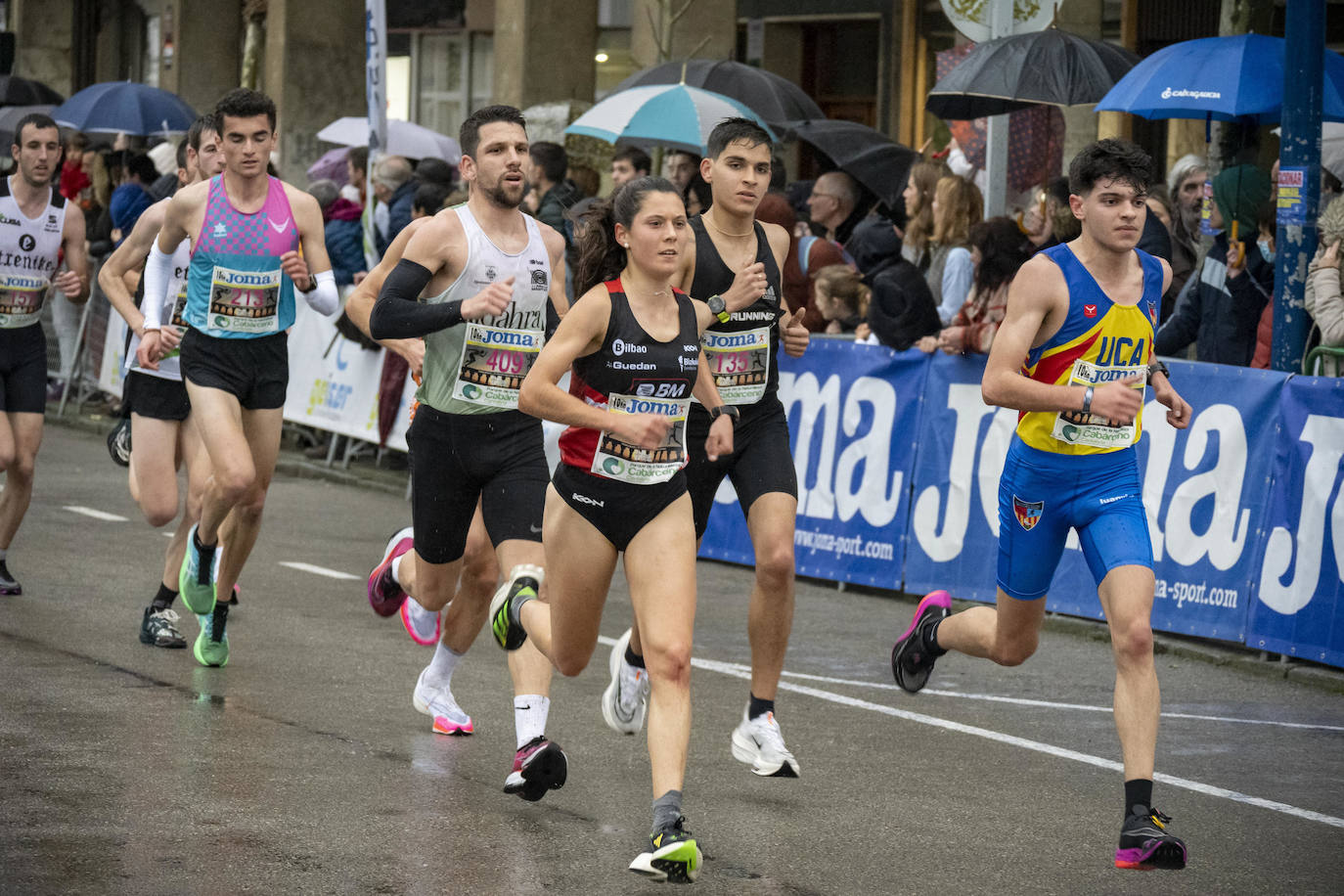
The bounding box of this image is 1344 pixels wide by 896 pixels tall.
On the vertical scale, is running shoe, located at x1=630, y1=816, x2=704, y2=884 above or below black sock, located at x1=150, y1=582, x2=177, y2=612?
below

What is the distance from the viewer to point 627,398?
19.4 ft

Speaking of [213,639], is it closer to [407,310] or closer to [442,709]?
[442,709]

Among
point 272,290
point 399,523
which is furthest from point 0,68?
point 272,290

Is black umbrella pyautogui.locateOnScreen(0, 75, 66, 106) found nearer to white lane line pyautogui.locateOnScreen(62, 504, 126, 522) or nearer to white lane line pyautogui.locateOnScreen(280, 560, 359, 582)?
white lane line pyautogui.locateOnScreen(62, 504, 126, 522)

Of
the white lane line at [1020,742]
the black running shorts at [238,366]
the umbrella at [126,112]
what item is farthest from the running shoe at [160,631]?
the umbrella at [126,112]

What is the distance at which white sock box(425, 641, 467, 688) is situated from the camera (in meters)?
7.49

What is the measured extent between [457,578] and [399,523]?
644 centimetres

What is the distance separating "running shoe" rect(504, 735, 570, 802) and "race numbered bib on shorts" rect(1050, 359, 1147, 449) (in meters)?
1.81

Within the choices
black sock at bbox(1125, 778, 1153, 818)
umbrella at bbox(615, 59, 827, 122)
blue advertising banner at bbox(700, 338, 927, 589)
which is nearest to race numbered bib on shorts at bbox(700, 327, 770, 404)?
black sock at bbox(1125, 778, 1153, 818)

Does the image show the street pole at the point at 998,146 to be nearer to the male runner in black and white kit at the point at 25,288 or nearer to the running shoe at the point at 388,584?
the male runner in black and white kit at the point at 25,288

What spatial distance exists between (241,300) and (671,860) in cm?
401

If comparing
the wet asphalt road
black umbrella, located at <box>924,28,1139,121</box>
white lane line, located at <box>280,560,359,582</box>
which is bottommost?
the wet asphalt road

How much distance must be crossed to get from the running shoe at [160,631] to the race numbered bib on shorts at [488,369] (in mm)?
2646

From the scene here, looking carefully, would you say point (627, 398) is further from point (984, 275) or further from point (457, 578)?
point (984, 275)
